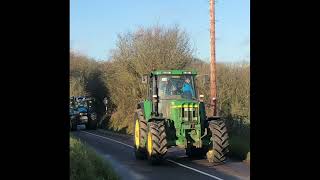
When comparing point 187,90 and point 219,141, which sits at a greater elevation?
point 187,90

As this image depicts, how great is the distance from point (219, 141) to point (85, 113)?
2085 cm

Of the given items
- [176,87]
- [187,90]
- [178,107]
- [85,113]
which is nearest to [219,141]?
[178,107]

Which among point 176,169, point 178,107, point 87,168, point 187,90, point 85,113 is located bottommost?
point 176,169

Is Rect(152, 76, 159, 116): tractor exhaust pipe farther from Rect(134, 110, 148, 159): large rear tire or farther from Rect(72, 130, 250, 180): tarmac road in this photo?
Rect(72, 130, 250, 180): tarmac road

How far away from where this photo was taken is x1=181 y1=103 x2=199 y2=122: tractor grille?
13727mm

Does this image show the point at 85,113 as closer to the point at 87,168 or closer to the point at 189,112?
the point at 189,112

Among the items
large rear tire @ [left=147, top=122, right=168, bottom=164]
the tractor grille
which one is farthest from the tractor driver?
large rear tire @ [left=147, top=122, right=168, bottom=164]

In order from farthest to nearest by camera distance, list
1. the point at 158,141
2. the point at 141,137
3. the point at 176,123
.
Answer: the point at 141,137 → the point at 176,123 → the point at 158,141

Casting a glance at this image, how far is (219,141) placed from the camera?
1298cm

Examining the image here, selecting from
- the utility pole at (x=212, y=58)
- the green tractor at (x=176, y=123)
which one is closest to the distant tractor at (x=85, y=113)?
the utility pole at (x=212, y=58)

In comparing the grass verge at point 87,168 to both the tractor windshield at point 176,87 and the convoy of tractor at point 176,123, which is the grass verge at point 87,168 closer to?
the convoy of tractor at point 176,123
